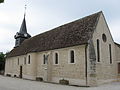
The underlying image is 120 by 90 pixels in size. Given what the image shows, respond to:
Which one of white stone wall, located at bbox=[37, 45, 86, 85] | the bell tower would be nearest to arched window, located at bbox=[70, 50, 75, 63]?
white stone wall, located at bbox=[37, 45, 86, 85]

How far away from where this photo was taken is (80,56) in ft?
61.3

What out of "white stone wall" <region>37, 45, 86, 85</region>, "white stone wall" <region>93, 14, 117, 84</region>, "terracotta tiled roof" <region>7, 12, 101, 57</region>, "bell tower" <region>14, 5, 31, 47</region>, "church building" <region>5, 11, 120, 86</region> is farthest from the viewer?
"bell tower" <region>14, 5, 31, 47</region>

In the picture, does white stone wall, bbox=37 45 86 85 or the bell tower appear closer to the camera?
white stone wall, bbox=37 45 86 85

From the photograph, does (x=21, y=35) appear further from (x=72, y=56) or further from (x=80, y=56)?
(x=80, y=56)

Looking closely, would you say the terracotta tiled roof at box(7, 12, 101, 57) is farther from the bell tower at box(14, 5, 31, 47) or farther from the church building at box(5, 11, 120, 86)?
the bell tower at box(14, 5, 31, 47)

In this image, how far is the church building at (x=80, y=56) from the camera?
17938 millimetres

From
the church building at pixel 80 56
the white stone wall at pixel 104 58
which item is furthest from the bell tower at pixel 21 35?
the white stone wall at pixel 104 58

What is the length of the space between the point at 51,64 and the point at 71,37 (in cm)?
503

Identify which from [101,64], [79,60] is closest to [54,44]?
[79,60]

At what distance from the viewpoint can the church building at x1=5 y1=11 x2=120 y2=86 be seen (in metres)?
17.9

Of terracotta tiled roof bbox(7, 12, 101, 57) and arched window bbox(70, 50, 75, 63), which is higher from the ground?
terracotta tiled roof bbox(7, 12, 101, 57)

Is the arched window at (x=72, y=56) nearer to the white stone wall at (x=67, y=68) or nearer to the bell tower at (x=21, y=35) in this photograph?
the white stone wall at (x=67, y=68)

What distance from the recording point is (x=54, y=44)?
23.2 m

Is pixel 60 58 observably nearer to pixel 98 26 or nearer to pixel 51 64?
pixel 51 64
